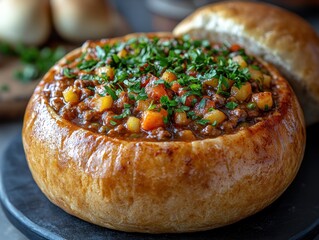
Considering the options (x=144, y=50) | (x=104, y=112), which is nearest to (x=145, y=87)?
(x=104, y=112)

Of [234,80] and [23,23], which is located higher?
[234,80]

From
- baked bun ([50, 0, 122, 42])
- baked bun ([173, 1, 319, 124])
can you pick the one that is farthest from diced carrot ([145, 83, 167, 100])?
baked bun ([50, 0, 122, 42])

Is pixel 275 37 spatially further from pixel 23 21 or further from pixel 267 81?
pixel 23 21

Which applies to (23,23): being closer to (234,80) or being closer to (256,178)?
(234,80)

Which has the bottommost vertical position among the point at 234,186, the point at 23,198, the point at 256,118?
the point at 23,198

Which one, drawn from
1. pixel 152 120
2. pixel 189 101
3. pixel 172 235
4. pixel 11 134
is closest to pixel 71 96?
pixel 152 120

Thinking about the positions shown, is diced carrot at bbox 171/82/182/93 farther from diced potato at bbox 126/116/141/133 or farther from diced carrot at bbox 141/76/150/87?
diced potato at bbox 126/116/141/133

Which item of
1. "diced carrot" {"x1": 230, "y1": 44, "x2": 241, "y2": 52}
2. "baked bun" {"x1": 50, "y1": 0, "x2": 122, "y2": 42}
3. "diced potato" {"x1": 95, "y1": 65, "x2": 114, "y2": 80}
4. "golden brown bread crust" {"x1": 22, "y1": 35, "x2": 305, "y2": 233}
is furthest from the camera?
"baked bun" {"x1": 50, "y1": 0, "x2": 122, "y2": 42}
